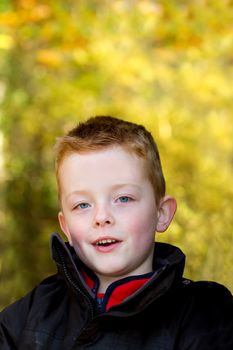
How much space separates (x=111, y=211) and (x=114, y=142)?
0.68 ft

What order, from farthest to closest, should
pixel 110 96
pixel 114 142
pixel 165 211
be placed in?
1. pixel 110 96
2. pixel 165 211
3. pixel 114 142

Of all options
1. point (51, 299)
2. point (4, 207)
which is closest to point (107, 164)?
point (51, 299)

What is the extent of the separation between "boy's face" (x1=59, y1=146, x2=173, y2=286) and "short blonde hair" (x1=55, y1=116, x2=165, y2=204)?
0.02 metres

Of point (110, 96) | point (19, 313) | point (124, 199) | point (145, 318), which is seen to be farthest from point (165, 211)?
point (110, 96)

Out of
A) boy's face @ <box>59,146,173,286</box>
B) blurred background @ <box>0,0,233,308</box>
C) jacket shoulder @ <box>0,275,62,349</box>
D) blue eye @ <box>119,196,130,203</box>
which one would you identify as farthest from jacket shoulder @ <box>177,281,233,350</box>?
blurred background @ <box>0,0,233,308</box>

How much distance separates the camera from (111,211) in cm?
212

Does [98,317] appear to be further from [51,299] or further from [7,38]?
[7,38]

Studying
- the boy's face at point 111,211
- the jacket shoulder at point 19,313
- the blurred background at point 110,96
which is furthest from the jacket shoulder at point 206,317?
the blurred background at point 110,96

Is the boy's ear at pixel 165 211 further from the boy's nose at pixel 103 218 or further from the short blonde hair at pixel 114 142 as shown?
the boy's nose at pixel 103 218

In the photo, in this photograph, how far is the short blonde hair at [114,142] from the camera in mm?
2197

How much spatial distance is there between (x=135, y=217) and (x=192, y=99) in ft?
12.2

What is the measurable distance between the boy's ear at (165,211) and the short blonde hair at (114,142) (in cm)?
2

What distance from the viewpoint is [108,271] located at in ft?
7.02

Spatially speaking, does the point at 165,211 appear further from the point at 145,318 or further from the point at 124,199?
the point at 145,318
